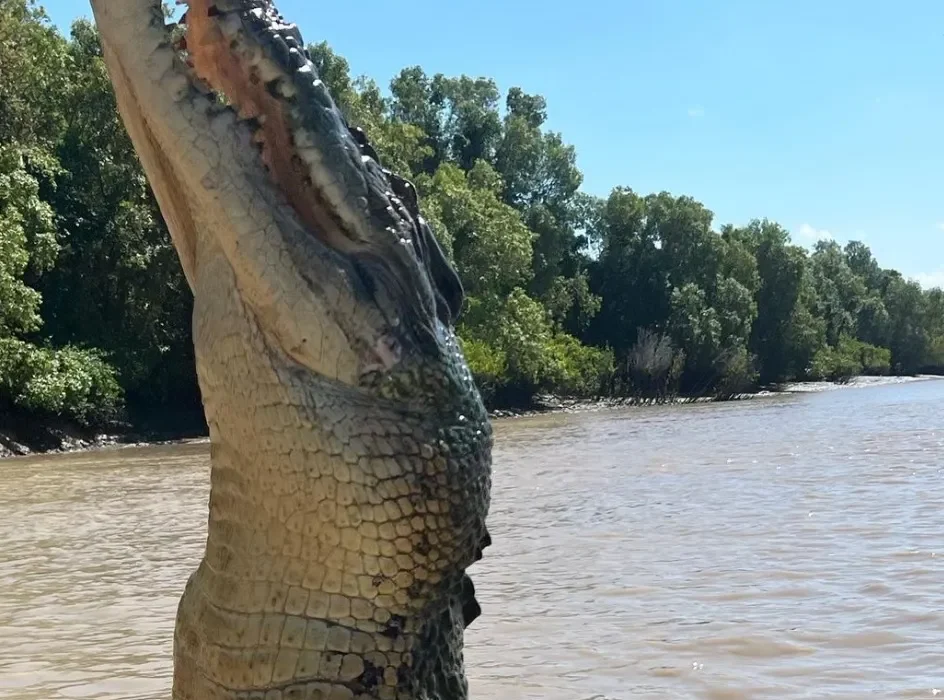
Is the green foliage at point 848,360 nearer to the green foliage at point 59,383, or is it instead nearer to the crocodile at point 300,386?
the green foliage at point 59,383

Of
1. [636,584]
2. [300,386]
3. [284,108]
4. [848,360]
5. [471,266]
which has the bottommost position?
[636,584]

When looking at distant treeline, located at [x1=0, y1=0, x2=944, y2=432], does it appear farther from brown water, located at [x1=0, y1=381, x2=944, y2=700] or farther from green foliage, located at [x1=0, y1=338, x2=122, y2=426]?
brown water, located at [x1=0, y1=381, x2=944, y2=700]

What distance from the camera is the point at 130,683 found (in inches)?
160

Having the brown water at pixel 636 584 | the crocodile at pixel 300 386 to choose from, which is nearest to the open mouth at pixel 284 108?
the crocodile at pixel 300 386

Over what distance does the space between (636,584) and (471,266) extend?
3405cm

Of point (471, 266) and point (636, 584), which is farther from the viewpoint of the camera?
point (471, 266)

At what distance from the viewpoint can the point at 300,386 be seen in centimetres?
164

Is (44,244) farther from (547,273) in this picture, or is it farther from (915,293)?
(915,293)

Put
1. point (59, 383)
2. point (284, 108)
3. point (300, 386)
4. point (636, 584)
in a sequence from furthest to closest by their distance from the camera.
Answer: point (59, 383) → point (636, 584) → point (284, 108) → point (300, 386)

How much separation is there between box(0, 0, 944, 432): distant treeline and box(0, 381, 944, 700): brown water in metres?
14.9

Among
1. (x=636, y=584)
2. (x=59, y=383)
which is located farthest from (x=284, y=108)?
(x=59, y=383)

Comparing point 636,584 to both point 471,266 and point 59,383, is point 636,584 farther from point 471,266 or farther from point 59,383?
point 471,266

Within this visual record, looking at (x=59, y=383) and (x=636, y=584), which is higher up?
(x=59, y=383)

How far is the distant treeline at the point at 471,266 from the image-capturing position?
976 inches
